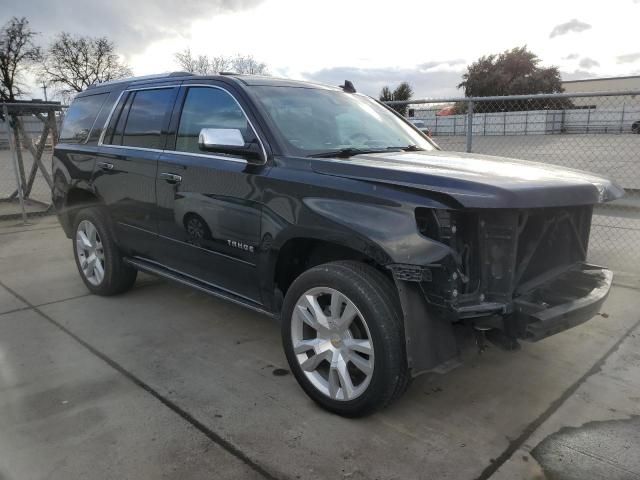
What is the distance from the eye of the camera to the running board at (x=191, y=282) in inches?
137

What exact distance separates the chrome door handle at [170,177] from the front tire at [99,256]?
113cm

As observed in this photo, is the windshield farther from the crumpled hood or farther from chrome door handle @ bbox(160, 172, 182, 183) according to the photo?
chrome door handle @ bbox(160, 172, 182, 183)

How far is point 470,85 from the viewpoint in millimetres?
58469

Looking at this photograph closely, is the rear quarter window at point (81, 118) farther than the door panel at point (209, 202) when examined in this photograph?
Yes

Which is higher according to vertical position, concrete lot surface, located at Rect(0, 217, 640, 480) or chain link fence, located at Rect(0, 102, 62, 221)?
chain link fence, located at Rect(0, 102, 62, 221)

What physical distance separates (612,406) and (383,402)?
4.66ft

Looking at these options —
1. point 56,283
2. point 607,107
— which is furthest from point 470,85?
point 56,283

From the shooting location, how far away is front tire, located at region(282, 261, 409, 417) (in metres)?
2.67

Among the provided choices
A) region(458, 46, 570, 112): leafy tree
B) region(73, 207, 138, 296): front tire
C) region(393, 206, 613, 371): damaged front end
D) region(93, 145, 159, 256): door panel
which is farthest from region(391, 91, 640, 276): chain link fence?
region(458, 46, 570, 112): leafy tree

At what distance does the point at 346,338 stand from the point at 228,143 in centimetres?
136

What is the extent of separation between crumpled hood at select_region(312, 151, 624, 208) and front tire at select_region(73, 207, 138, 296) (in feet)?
8.42

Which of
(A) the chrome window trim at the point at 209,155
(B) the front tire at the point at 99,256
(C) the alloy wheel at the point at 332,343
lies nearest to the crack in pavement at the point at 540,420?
(C) the alloy wheel at the point at 332,343

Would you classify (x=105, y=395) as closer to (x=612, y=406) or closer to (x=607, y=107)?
(x=612, y=406)

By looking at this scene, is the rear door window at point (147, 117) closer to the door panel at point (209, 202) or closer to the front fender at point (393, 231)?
the door panel at point (209, 202)
